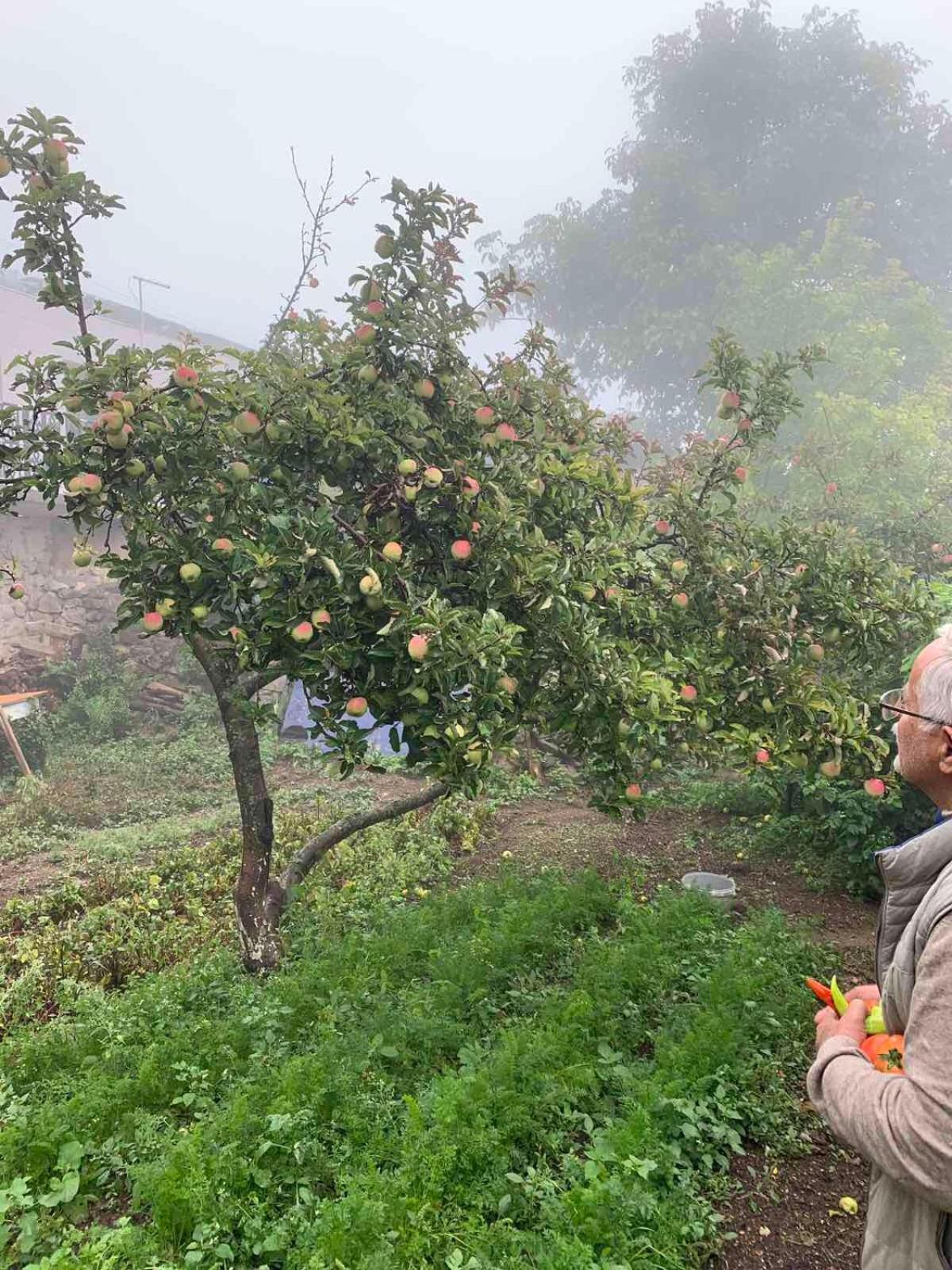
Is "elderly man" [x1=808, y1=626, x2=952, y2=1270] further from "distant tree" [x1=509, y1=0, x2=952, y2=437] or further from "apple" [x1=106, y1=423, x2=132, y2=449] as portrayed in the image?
"distant tree" [x1=509, y1=0, x2=952, y2=437]

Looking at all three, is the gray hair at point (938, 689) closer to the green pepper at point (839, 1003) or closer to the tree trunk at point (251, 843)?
the green pepper at point (839, 1003)

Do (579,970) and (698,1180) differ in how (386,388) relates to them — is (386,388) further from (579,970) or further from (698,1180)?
(698,1180)

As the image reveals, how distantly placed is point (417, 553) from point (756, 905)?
9.95 ft

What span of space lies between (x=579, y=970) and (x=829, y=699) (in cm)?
160

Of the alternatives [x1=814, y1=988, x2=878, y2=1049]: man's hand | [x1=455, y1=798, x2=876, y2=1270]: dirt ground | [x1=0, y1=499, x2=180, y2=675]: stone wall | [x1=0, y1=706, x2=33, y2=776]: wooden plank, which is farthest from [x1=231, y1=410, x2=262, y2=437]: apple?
[x1=0, y1=499, x2=180, y2=675]: stone wall

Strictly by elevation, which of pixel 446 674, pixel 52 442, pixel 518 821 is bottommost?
pixel 518 821

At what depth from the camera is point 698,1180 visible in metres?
2.42

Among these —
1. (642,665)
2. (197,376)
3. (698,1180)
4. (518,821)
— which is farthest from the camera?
(518,821)

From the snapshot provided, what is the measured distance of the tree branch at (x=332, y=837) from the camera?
3910 millimetres

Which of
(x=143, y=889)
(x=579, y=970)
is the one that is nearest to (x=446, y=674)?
(x=579, y=970)

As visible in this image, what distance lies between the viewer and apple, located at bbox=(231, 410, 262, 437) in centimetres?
296

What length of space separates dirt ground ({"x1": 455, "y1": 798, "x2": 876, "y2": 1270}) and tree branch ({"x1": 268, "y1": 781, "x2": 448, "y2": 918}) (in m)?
1.45

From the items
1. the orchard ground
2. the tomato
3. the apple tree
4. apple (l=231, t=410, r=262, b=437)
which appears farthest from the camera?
apple (l=231, t=410, r=262, b=437)

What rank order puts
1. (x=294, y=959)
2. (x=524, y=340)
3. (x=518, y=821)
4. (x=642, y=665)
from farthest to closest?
(x=518, y=821) < (x=524, y=340) < (x=294, y=959) < (x=642, y=665)
